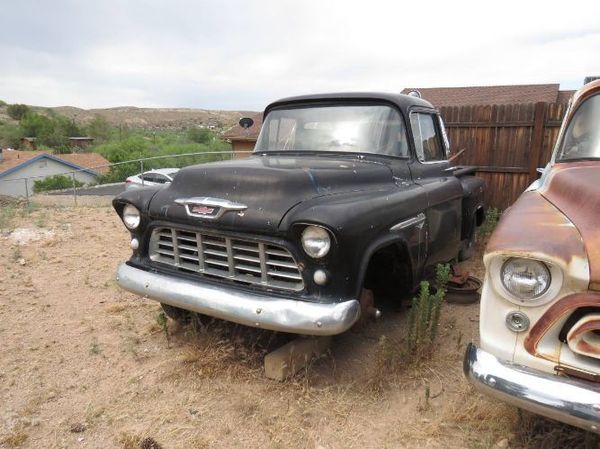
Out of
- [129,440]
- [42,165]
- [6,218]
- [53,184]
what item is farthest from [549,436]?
[42,165]

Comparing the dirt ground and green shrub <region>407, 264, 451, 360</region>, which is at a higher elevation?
green shrub <region>407, 264, 451, 360</region>

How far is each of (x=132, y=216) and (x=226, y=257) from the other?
34.3 inches

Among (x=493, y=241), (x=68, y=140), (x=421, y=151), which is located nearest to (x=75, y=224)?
(x=421, y=151)

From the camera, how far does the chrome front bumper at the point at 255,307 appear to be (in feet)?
7.72

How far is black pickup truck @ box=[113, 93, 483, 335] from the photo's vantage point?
8.02ft

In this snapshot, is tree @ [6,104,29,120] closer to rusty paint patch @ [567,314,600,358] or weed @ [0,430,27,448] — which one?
weed @ [0,430,27,448]

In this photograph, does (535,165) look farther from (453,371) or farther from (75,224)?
(75,224)

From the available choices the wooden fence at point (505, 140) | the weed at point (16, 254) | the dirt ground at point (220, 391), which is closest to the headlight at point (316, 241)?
the dirt ground at point (220, 391)

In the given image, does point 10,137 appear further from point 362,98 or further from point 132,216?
point 362,98

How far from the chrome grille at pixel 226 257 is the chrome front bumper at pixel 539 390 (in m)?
1.04

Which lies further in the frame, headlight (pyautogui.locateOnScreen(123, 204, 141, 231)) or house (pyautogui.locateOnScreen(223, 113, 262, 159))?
house (pyautogui.locateOnScreen(223, 113, 262, 159))

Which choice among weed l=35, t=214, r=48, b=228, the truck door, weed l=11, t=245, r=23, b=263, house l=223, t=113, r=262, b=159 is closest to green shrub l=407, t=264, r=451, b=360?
the truck door

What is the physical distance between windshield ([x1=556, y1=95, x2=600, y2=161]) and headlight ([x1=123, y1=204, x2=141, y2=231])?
2922mm

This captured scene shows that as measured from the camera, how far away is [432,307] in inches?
116
